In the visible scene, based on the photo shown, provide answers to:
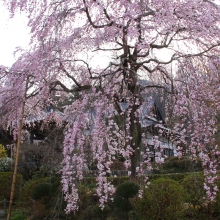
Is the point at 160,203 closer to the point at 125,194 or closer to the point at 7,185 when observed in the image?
the point at 125,194

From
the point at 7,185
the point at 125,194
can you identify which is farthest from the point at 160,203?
the point at 7,185

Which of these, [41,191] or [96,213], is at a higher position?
[41,191]

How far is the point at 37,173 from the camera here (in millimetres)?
10430

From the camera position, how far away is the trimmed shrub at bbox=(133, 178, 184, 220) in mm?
5098

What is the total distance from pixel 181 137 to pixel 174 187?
1311mm

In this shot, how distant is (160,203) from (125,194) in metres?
0.68

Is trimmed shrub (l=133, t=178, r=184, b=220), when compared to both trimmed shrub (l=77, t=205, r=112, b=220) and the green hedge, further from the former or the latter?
the green hedge

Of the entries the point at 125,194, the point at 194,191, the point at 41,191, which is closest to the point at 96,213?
the point at 125,194

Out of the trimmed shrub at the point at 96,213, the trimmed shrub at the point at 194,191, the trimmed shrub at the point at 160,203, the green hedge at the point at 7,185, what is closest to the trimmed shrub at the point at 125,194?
the trimmed shrub at the point at 160,203

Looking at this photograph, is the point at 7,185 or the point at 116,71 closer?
the point at 116,71

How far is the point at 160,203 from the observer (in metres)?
5.11

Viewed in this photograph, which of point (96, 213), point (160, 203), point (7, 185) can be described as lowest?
point (96, 213)

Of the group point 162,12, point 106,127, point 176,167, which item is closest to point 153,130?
point 106,127

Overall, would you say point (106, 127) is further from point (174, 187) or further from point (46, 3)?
point (46, 3)
